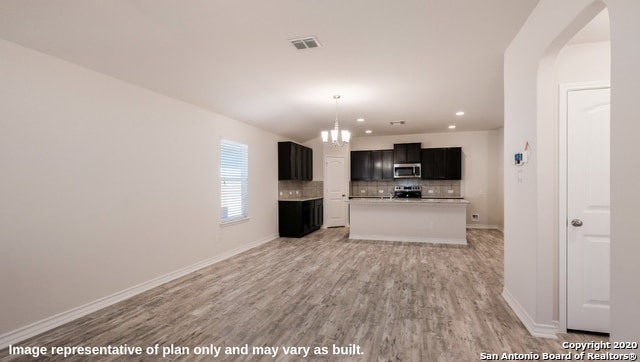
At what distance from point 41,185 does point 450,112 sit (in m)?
6.27

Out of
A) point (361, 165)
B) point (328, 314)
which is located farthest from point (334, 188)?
point (328, 314)

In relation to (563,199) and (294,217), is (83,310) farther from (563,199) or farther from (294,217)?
(563,199)

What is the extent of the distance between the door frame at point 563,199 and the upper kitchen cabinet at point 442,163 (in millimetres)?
5643

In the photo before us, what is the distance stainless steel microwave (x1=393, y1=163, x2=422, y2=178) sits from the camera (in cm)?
809

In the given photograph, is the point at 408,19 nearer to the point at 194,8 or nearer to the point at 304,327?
the point at 194,8

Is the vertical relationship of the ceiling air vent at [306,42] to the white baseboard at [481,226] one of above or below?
above

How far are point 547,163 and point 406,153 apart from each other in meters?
5.86

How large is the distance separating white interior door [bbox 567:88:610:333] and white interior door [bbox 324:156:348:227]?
6223mm

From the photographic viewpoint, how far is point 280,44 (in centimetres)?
293

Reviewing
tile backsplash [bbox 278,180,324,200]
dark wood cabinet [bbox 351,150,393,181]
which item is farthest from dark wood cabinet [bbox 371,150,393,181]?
tile backsplash [bbox 278,180,324,200]

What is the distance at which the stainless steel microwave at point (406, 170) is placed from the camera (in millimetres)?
8086

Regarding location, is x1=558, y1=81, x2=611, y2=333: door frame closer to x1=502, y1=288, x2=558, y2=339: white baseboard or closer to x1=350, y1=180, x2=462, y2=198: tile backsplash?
x1=502, y1=288, x2=558, y2=339: white baseboard

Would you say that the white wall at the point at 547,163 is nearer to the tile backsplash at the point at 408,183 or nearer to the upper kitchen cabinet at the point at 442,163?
the upper kitchen cabinet at the point at 442,163

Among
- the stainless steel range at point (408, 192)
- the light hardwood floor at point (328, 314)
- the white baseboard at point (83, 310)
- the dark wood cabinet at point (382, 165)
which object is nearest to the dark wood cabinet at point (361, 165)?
the dark wood cabinet at point (382, 165)
